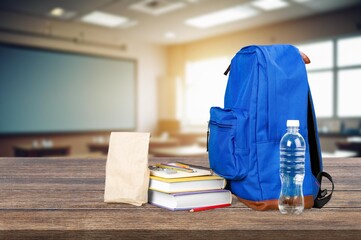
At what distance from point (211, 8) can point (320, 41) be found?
7.24ft

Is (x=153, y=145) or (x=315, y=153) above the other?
(x=315, y=153)

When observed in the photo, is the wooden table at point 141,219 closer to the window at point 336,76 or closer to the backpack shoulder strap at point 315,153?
the backpack shoulder strap at point 315,153

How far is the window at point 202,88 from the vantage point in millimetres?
8306

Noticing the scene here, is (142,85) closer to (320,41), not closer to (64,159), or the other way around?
(320,41)

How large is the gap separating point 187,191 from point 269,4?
558 centimetres

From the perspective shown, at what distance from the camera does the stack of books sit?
798mm

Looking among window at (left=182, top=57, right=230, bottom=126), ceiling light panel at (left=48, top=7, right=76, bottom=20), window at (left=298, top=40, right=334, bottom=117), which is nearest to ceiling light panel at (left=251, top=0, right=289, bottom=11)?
window at (left=298, top=40, right=334, bottom=117)

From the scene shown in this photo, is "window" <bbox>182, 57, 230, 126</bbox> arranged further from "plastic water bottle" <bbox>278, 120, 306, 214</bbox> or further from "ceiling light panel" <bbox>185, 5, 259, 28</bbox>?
"plastic water bottle" <bbox>278, 120, 306, 214</bbox>

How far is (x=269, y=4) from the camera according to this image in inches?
229

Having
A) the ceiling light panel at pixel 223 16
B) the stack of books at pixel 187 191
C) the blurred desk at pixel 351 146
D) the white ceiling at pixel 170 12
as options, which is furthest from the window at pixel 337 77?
the stack of books at pixel 187 191

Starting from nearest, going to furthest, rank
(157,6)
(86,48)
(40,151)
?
(40,151) → (157,6) → (86,48)

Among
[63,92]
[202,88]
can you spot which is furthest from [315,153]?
[202,88]

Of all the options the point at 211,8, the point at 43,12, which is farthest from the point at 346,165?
the point at 43,12

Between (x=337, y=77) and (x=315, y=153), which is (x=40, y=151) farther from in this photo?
(x=315, y=153)
